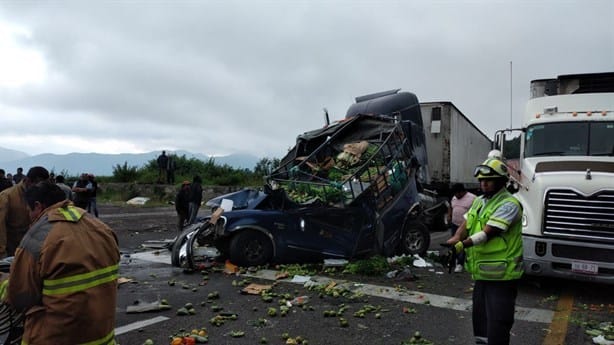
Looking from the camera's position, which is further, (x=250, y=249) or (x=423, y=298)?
(x=250, y=249)

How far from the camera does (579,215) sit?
6.24m

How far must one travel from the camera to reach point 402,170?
964 centimetres

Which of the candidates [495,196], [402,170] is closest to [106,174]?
[402,170]

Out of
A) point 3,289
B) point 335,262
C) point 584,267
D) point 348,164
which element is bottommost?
point 335,262

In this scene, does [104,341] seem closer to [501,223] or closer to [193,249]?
[501,223]

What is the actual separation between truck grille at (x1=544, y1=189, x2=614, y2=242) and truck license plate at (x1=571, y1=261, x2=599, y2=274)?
330mm

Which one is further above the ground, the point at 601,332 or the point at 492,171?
the point at 492,171

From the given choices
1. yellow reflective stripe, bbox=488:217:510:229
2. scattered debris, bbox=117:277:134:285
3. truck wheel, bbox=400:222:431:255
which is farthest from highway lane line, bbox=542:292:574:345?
scattered debris, bbox=117:277:134:285

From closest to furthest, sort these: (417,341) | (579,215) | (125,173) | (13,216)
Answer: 1. (417,341)
2. (13,216)
3. (579,215)
4. (125,173)

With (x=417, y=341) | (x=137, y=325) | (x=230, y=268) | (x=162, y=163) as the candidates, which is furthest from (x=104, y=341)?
(x=162, y=163)

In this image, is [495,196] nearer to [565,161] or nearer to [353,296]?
[353,296]

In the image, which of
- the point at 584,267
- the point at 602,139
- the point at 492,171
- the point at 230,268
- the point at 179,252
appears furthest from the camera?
the point at 179,252

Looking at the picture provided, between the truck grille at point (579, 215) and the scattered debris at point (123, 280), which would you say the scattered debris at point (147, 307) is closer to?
the scattered debris at point (123, 280)

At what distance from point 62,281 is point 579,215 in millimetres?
6252
